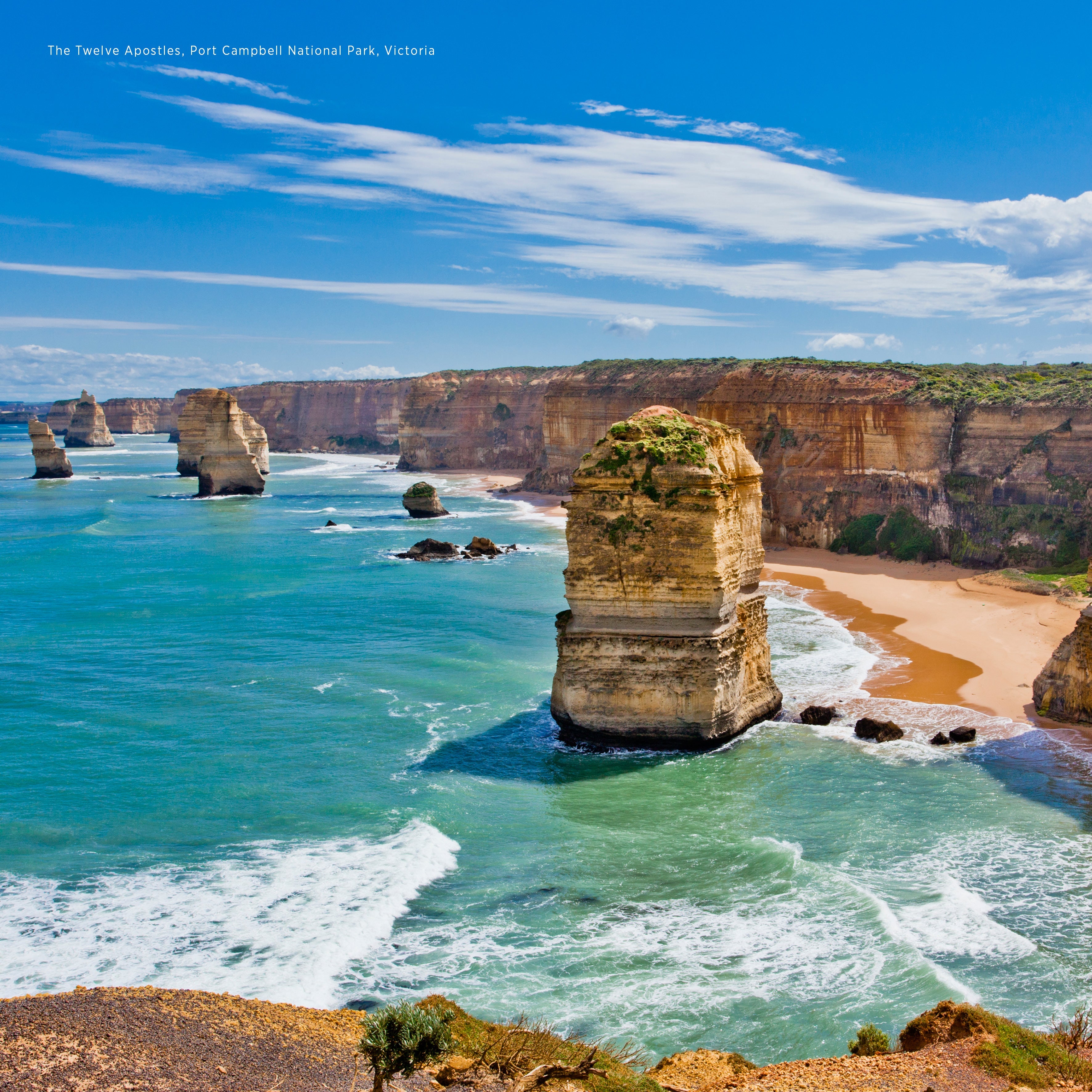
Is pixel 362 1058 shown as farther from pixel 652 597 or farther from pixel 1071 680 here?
pixel 1071 680

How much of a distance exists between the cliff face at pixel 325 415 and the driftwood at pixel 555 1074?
480 feet

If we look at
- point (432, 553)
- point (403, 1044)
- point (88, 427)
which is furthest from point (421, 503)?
point (88, 427)

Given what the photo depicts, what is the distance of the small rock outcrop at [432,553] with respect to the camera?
51688mm

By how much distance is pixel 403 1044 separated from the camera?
8.95 m

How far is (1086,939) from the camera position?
1420cm

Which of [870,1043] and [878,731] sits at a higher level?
[878,731]

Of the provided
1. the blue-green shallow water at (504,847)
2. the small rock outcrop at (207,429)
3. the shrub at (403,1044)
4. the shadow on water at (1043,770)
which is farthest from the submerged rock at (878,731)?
the small rock outcrop at (207,429)

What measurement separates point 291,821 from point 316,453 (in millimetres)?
145313

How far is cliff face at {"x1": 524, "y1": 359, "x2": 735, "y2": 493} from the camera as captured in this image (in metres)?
77.4

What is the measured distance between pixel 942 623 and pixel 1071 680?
11.3m

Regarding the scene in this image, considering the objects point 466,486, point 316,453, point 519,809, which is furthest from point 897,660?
point 316,453

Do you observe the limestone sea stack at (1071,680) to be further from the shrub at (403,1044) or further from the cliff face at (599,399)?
the cliff face at (599,399)

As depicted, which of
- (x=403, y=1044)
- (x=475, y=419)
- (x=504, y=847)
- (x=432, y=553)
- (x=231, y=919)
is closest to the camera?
(x=403, y=1044)

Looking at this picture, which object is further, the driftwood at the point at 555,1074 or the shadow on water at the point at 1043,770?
the shadow on water at the point at 1043,770
